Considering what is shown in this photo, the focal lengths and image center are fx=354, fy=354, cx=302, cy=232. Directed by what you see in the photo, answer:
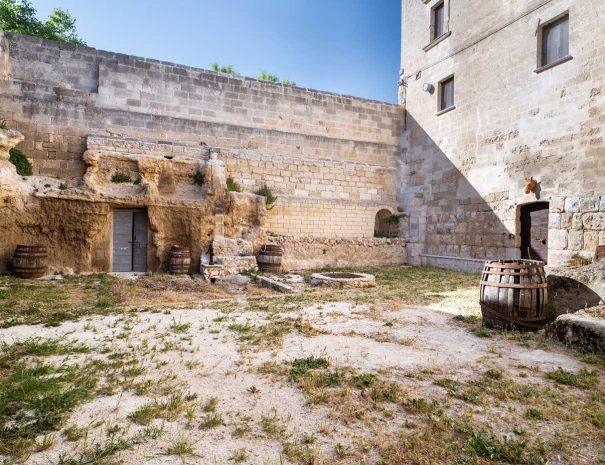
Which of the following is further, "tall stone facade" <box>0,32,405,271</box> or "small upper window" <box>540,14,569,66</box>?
"tall stone facade" <box>0,32,405,271</box>

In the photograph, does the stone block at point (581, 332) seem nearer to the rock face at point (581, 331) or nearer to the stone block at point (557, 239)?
the rock face at point (581, 331)

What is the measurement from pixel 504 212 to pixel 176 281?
917cm

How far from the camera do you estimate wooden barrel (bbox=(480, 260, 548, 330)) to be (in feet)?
13.7

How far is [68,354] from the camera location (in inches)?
133

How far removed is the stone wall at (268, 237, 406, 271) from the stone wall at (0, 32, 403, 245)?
96cm

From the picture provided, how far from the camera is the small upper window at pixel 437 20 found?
12578 mm

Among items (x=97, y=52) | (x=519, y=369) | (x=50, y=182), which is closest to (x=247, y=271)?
(x=50, y=182)

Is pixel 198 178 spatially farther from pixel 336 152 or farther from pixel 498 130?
pixel 498 130

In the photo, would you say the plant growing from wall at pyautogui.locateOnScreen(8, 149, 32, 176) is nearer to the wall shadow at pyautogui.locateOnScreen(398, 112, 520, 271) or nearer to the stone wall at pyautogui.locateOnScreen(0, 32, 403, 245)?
the stone wall at pyautogui.locateOnScreen(0, 32, 403, 245)

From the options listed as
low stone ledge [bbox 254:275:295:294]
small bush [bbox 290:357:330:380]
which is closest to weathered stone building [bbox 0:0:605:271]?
low stone ledge [bbox 254:275:295:294]

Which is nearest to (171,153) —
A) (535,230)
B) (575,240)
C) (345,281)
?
(345,281)

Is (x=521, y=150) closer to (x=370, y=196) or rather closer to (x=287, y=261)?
(x=370, y=196)

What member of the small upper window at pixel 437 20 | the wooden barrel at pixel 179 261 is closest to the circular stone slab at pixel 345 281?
the wooden barrel at pixel 179 261

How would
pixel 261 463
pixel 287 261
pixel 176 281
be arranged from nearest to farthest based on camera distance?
pixel 261 463 < pixel 176 281 < pixel 287 261
